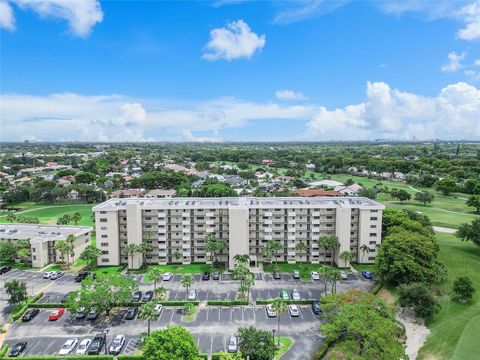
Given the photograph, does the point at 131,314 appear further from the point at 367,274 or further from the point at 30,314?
the point at 367,274

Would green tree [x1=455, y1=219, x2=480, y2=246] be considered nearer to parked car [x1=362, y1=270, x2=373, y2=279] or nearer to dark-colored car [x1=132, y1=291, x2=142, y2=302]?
parked car [x1=362, y1=270, x2=373, y2=279]

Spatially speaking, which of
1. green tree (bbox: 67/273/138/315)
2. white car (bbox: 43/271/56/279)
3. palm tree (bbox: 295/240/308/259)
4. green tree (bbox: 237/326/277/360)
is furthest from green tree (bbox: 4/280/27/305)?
palm tree (bbox: 295/240/308/259)

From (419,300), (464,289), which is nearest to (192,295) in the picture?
(419,300)

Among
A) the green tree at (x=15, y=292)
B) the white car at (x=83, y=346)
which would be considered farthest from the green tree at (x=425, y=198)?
the green tree at (x=15, y=292)

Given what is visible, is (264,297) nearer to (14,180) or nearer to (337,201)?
(337,201)

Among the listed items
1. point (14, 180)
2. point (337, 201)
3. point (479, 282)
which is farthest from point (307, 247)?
point (14, 180)

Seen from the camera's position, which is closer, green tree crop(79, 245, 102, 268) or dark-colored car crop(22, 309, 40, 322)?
dark-colored car crop(22, 309, 40, 322)
